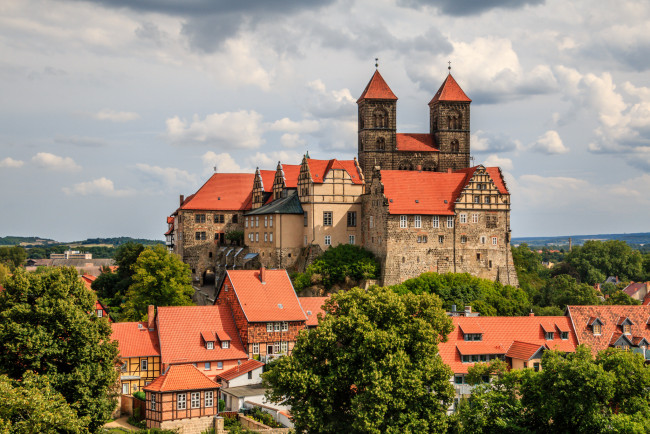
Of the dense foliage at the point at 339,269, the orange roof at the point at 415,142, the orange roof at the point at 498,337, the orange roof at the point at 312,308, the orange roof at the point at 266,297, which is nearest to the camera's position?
the orange roof at the point at 498,337

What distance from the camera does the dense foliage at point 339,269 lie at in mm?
71438

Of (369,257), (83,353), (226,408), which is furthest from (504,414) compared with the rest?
(369,257)

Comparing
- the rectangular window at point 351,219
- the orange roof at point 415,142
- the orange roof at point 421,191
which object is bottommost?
the rectangular window at point 351,219

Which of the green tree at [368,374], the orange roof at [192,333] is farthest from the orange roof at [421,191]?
the green tree at [368,374]

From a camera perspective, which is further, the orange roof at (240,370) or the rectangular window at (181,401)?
the orange roof at (240,370)

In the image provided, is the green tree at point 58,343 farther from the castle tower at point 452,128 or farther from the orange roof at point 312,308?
the castle tower at point 452,128

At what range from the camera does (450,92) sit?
87125 millimetres

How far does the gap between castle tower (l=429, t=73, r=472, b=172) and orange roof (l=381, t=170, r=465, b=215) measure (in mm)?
Answer: 10300

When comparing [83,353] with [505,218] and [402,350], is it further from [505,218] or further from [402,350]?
[505,218]

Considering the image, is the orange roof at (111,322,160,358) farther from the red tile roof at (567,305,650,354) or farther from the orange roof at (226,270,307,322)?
the red tile roof at (567,305,650,354)

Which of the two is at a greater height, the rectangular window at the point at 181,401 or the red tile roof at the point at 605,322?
the red tile roof at the point at 605,322

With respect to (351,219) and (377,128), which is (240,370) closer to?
(351,219)

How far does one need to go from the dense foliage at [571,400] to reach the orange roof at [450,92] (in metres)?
50.6

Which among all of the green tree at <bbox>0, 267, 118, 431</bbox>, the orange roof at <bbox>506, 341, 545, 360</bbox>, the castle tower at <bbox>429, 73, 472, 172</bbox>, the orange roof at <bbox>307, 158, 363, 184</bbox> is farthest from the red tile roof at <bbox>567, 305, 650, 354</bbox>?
the green tree at <bbox>0, 267, 118, 431</bbox>
